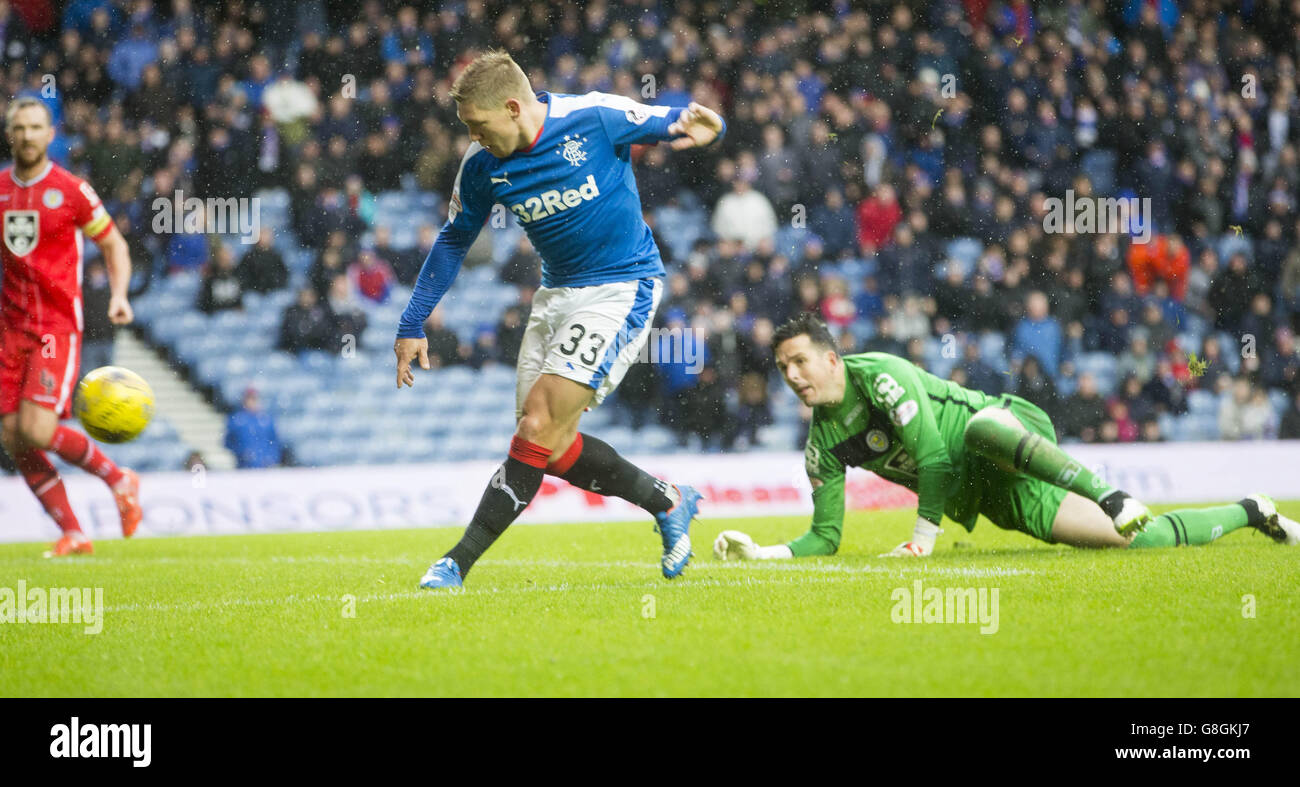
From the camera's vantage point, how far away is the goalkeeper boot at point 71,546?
9.20 m

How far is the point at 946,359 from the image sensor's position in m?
14.8

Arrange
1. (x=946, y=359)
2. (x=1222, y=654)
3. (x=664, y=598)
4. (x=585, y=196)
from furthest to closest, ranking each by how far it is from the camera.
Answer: (x=946, y=359), (x=585, y=196), (x=664, y=598), (x=1222, y=654)

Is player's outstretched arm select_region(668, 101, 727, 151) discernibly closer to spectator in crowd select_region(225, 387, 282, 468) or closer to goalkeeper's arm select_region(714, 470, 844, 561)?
goalkeeper's arm select_region(714, 470, 844, 561)

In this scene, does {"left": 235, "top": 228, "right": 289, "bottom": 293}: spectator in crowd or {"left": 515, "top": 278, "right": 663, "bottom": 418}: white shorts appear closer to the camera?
{"left": 515, "top": 278, "right": 663, "bottom": 418}: white shorts

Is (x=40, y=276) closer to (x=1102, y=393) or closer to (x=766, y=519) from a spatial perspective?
(x=766, y=519)

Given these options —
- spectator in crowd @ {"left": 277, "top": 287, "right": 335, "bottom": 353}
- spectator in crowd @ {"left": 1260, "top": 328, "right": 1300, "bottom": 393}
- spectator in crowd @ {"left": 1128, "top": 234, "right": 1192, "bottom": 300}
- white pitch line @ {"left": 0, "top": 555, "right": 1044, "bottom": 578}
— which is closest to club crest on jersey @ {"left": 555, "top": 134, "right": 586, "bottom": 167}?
white pitch line @ {"left": 0, "top": 555, "right": 1044, "bottom": 578}

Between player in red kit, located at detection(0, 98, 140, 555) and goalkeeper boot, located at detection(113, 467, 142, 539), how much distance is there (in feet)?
1.09

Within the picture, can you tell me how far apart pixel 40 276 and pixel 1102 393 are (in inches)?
430

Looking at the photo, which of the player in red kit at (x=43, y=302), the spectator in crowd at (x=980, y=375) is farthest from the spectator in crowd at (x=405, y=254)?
the player in red kit at (x=43, y=302)

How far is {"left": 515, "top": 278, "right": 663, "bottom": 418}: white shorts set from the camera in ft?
18.9

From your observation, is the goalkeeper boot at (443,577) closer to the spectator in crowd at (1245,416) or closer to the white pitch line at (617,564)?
the white pitch line at (617,564)

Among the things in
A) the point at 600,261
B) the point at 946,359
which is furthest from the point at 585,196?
the point at 946,359

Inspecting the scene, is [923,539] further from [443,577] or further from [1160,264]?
[1160,264]

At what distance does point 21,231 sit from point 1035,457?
6.90 meters
